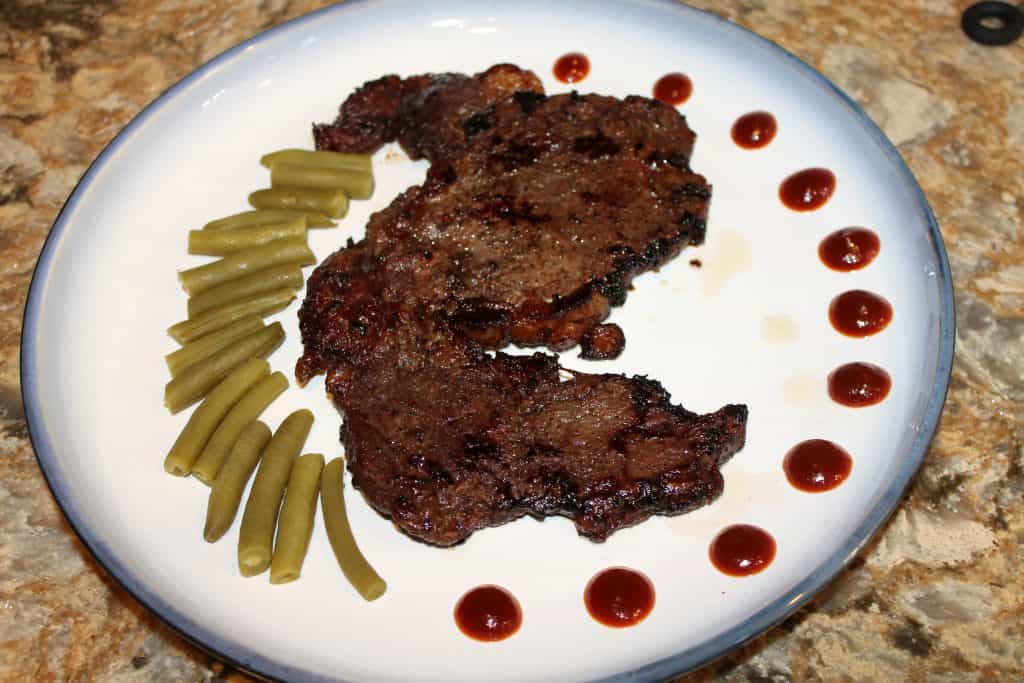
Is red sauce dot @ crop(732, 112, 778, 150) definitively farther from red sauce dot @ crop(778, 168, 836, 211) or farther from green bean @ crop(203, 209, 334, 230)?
green bean @ crop(203, 209, 334, 230)

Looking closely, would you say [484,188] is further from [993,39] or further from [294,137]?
[993,39]

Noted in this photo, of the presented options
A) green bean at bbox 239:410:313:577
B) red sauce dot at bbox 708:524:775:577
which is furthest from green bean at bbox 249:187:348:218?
red sauce dot at bbox 708:524:775:577

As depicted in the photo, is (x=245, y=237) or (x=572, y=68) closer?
(x=245, y=237)

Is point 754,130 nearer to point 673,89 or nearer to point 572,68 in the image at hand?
point 673,89

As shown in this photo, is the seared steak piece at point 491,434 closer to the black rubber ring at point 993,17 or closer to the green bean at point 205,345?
the green bean at point 205,345

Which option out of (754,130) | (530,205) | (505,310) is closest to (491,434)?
(505,310)

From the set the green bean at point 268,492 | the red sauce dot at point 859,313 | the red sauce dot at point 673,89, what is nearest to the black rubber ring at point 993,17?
the red sauce dot at point 673,89

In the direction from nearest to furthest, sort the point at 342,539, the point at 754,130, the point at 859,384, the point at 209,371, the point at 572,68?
the point at 342,539 < the point at 859,384 < the point at 209,371 < the point at 754,130 < the point at 572,68
